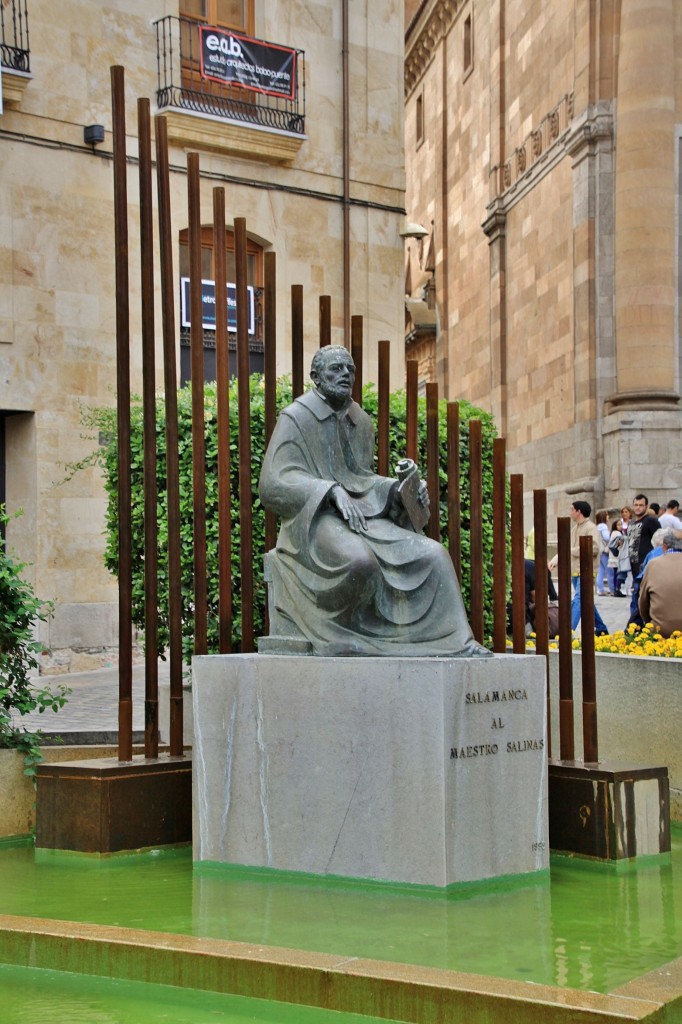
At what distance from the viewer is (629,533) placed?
2112 centimetres

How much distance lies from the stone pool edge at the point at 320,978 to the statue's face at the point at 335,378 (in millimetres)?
3382

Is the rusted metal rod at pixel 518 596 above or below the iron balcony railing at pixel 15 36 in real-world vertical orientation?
below

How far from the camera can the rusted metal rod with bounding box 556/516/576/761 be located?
8.67 meters

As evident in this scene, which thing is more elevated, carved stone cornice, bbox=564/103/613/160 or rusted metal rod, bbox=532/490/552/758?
carved stone cornice, bbox=564/103/613/160

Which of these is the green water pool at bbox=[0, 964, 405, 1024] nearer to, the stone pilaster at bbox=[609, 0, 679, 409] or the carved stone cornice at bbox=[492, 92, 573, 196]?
the stone pilaster at bbox=[609, 0, 679, 409]

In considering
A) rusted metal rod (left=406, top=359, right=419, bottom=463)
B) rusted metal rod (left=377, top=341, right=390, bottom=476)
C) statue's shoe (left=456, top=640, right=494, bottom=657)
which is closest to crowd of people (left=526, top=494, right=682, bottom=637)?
rusted metal rod (left=406, top=359, right=419, bottom=463)

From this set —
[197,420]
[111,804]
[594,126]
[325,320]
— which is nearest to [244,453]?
[197,420]

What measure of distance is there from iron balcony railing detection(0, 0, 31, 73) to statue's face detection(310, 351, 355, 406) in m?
11.9

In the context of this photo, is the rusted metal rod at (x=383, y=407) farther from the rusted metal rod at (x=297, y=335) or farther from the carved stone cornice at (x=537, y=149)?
the carved stone cornice at (x=537, y=149)

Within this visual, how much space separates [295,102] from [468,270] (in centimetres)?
2178

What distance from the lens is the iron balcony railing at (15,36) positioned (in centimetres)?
1852

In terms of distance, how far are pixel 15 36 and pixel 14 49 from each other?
283 mm

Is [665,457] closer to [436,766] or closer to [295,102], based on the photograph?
[295,102]

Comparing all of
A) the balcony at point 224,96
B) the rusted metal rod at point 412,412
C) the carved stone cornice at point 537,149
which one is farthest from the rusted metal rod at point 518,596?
the carved stone cornice at point 537,149
